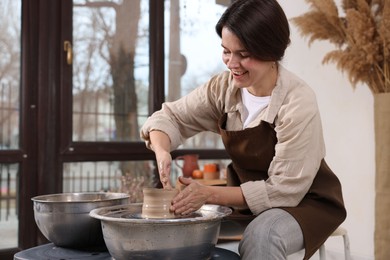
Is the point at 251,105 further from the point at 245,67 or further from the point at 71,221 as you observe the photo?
the point at 71,221

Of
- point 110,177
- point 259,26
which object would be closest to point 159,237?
point 259,26

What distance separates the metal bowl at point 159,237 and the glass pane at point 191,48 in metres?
2.27

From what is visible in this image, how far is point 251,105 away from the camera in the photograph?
1708 mm

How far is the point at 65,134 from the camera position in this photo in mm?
3006

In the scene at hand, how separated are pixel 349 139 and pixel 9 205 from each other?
2.00m

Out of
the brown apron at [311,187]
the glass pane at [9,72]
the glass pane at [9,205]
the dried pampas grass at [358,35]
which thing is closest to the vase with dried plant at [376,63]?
the dried pampas grass at [358,35]

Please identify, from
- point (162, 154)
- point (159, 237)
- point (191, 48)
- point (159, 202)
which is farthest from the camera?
point (191, 48)

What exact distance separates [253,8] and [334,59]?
1.32 m

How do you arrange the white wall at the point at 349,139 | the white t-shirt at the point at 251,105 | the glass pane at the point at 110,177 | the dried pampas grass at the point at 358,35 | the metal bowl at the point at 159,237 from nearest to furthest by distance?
the metal bowl at the point at 159,237 → the white t-shirt at the point at 251,105 → the dried pampas grass at the point at 358,35 → the white wall at the point at 349,139 → the glass pane at the point at 110,177

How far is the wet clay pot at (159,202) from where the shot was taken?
1.35m

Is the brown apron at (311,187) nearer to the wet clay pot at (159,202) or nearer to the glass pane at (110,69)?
the wet clay pot at (159,202)

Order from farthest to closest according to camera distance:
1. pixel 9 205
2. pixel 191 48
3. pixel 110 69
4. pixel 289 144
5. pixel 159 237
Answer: pixel 191 48
pixel 110 69
pixel 9 205
pixel 289 144
pixel 159 237

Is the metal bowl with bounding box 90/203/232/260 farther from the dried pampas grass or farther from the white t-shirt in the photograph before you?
the dried pampas grass

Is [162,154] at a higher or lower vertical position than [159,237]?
higher
